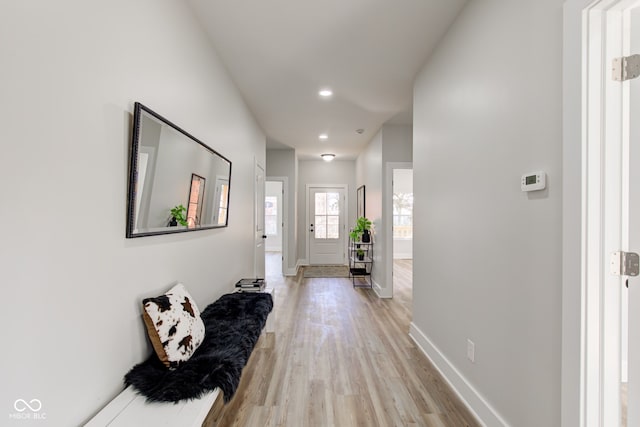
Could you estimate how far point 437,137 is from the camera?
260 cm

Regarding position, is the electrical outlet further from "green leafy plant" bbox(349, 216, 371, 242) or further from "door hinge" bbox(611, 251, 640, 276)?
"green leafy plant" bbox(349, 216, 371, 242)

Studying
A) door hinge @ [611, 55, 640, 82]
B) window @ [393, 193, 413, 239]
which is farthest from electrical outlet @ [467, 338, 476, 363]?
window @ [393, 193, 413, 239]

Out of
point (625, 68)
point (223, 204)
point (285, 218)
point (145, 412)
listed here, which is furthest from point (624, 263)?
point (285, 218)

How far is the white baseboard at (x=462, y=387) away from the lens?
176 centimetres

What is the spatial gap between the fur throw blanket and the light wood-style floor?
469 mm

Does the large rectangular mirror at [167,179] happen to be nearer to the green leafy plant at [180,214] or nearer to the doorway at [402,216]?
the green leafy plant at [180,214]

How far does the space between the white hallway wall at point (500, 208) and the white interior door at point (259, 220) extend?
8.75 ft

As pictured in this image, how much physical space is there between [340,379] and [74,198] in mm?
2081

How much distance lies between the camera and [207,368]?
1520mm

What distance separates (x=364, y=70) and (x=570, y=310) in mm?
2540

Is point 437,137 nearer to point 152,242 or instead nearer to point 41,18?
point 152,242

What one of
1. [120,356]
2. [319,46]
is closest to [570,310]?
[120,356]

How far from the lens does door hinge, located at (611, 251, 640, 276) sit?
1.16 meters

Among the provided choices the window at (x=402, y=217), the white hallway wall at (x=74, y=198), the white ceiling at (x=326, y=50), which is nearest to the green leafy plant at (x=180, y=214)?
the white hallway wall at (x=74, y=198)
